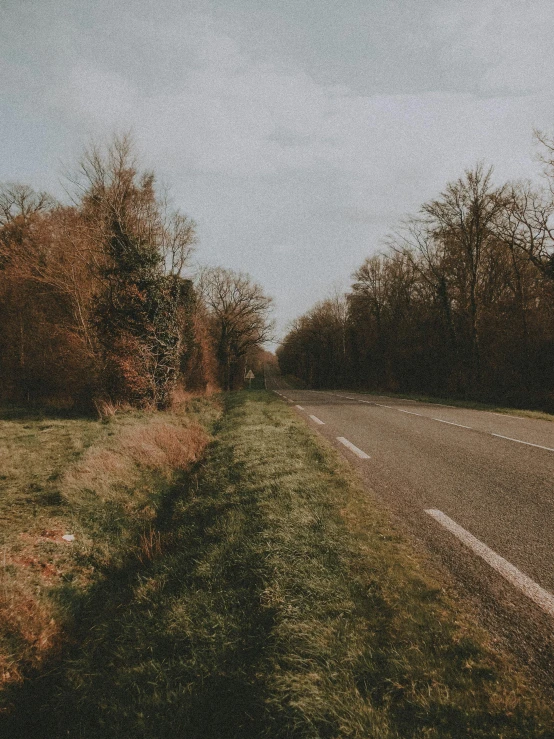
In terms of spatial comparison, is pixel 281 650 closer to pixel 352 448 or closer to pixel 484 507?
pixel 484 507

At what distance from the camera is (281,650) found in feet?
7.34

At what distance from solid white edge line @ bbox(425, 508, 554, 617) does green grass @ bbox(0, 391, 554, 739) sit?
642 millimetres

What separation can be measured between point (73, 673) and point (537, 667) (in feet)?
10.2

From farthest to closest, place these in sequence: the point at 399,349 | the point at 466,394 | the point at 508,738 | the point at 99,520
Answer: the point at 399,349
the point at 466,394
the point at 99,520
the point at 508,738

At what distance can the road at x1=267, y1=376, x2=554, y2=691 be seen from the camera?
2.50m

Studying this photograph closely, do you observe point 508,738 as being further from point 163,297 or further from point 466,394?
point 466,394

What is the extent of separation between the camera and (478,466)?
582cm

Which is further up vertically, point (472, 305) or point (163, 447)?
point (472, 305)

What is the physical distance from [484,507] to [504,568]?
135cm

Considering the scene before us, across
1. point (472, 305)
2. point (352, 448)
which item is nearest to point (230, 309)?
point (472, 305)

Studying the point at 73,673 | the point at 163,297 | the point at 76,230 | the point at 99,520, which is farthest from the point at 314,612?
the point at 76,230

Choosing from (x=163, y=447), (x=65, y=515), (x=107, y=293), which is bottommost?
(x=65, y=515)

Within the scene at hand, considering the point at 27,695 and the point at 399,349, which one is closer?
the point at 27,695

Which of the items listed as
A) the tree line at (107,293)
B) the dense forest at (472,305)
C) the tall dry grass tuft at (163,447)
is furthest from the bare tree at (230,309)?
the tall dry grass tuft at (163,447)
